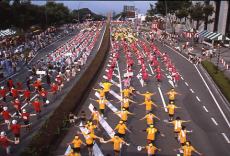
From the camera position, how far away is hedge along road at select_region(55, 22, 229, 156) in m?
19.1

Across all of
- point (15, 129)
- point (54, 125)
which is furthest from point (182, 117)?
point (15, 129)

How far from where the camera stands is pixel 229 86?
31.8m

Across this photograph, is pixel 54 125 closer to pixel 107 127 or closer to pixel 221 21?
pixel 107 127

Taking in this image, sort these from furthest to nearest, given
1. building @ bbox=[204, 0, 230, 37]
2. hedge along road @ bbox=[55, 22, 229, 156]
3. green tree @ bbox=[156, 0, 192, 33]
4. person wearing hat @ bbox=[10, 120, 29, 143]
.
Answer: green tree @ bbox=[156, 0, 192, 33] → building @ bbox=[204, 0, 230, 37] → hedge along road @ bbox=[55, 22, 229, 156] → person wearing hat @ bbox=[10, 120, 29, 143]

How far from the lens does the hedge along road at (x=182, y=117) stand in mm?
19122

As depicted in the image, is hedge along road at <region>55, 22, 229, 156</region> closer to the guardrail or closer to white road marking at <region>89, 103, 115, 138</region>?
white road marking at <region>89, 103, 115, 138</region>

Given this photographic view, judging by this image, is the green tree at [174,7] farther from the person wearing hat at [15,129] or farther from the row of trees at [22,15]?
the person wearing hat at [15,129]

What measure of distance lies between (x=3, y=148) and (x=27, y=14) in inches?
2037

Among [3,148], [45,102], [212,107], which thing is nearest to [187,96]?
[212,107]

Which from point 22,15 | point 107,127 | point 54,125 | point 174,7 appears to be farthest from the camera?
point 174,7

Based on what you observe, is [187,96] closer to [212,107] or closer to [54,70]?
[212,107]

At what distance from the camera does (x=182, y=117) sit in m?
24.3

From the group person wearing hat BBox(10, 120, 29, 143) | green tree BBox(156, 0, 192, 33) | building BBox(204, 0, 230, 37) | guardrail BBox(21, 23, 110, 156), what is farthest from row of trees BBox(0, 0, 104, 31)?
person wearing hat BBox(10, 120, 29, 143)

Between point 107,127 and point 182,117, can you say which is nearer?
point 107,127
